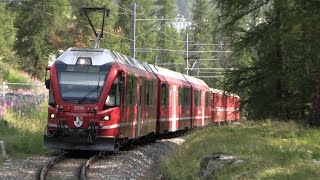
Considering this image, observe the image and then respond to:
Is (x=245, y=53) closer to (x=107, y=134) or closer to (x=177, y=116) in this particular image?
(x=177, y=116)

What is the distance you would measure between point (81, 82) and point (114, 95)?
1005 mm

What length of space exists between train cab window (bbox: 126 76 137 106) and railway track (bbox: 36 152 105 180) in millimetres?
2086

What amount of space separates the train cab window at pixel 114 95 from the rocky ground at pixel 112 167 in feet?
5.24

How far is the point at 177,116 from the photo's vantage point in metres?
26.5

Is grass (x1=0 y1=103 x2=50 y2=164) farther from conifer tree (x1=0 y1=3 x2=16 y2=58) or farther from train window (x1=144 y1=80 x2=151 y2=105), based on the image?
conifer tree (x1=0 y1=3 x2=16 y2=58)

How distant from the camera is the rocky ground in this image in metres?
13.1

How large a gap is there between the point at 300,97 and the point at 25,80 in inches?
920

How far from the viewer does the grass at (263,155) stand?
371 inches

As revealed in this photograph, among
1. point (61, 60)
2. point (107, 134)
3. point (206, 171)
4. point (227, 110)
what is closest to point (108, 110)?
point (107, 134)

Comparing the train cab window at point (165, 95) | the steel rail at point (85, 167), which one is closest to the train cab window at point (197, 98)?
the train cab window at point (165, 95)

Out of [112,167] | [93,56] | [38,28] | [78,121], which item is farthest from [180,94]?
[38,28]

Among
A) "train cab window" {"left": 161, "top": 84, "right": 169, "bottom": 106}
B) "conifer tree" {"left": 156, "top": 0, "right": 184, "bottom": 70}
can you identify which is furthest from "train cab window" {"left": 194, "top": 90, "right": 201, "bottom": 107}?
"conifer tree" {"left": 156, "top": 0, "right": 184, "bottom": 70}

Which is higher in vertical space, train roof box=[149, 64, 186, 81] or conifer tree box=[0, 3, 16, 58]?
conifer tree box=[0, 3, 16, 58]

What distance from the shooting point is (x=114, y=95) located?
1631cm
